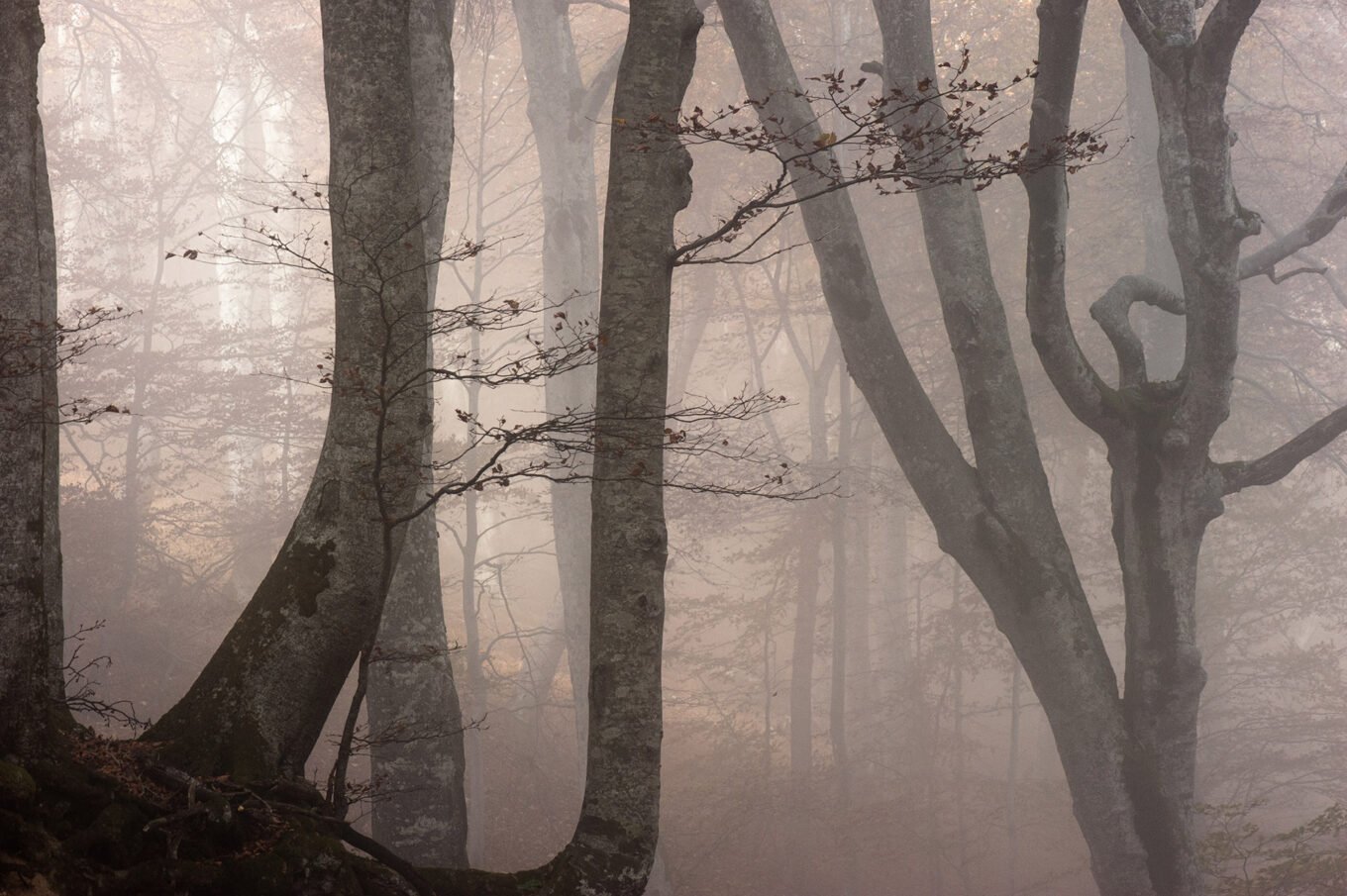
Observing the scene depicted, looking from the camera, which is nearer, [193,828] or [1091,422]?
[193,828]

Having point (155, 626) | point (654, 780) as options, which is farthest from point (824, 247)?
point (155, 626)

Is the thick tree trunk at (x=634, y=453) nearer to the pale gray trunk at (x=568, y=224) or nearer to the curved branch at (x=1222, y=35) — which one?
the curved branch at (x=1222, y=35)

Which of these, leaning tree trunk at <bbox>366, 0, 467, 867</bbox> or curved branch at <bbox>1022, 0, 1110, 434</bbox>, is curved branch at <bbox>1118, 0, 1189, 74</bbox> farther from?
leaning tree trunk at <bbox>366, 0, 467, 867</bbox>

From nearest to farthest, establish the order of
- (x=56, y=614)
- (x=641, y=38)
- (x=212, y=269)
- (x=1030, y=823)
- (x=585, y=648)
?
(x=56, y=614)
(x=641, y=38)
(x=585, y=648)
(x=1030, y=823)
(x=212, y=269)

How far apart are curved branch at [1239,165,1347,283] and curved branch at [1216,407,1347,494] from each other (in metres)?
1.10

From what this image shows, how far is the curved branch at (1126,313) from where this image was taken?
7.29 m

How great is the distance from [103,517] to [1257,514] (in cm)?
1666

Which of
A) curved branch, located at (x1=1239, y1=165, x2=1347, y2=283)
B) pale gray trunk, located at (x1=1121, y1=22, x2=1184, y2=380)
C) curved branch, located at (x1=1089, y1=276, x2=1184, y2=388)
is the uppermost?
pale gray trunk, located at (x1=1121, y1=22, x2=1184, y2=380)

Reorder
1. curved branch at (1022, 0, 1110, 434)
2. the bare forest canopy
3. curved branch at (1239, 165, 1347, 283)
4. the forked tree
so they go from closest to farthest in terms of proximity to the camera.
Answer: the bare forest canopy → curved branch at (1022, 0, 1110, 434) → the forked tree → curved branch at (1239, 165, 1347, 283)

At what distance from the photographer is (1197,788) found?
13812 millimetres

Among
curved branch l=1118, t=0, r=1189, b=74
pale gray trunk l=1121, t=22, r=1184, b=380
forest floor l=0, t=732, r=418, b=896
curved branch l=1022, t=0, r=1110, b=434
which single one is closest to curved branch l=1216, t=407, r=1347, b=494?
curved branch l=1022, t=0, r=1110, b=434

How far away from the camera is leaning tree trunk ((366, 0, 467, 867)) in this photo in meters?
5.77

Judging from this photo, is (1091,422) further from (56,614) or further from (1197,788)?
(1197,788)

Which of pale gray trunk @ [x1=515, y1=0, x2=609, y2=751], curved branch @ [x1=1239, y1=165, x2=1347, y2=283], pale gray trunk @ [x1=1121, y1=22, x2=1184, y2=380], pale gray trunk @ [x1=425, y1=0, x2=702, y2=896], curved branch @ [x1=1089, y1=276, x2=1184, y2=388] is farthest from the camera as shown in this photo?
pale gray trunk @ [x1=1121, y1=22, x2=1184, y2=380]
